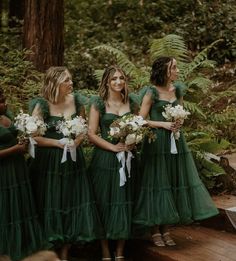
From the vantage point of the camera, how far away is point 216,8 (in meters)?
14.0

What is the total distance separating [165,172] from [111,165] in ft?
1.89

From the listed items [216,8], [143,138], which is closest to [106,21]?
[216,8]

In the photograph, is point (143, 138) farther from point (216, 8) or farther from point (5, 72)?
point (216, 8)

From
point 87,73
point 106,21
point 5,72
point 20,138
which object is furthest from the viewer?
point 106,21

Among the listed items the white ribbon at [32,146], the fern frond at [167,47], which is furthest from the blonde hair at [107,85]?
the fern frond at [167,47]

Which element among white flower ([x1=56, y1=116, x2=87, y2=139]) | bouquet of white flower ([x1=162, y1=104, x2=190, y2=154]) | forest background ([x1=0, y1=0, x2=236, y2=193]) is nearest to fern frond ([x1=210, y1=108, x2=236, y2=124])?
forest background ([x1=0, y1=0, x2=236, y2=193])

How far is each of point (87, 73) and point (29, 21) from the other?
264 cm

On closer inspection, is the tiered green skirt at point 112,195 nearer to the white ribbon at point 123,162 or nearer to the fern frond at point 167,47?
the white ribbon at point 123,162

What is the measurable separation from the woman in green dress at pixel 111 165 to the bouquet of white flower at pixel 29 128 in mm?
590

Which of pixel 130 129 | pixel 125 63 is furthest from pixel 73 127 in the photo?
pixel 125 63

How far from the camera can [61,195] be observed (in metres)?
5.87

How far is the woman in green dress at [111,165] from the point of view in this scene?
19.5 ft

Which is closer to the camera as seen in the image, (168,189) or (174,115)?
(174,115)

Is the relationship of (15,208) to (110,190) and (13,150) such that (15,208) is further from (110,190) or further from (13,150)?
(110,190)
